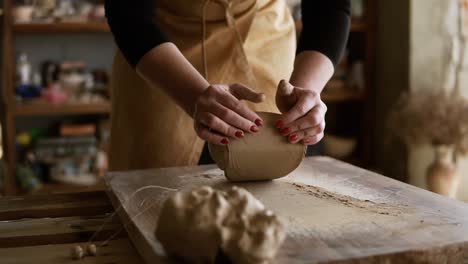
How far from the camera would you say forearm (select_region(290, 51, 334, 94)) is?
1.29 metres

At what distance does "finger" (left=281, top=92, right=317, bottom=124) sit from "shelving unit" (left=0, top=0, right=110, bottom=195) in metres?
2.03

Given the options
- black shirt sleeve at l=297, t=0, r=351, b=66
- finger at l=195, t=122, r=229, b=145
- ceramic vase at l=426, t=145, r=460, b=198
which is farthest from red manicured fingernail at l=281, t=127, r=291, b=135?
ceramic vase at l=426, t=145, r=460, b=198

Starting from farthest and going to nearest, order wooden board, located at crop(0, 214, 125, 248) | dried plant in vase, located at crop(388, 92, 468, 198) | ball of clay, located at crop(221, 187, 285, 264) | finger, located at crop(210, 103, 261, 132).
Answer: dried plant in vase, located at crop(388, 92, 468, 198), finger, located at crop(210, 103, 261, 132), wooden board, located at crop(0, 214, 125, 248), ball of clay, located at crop(221, 187, 285, 264)

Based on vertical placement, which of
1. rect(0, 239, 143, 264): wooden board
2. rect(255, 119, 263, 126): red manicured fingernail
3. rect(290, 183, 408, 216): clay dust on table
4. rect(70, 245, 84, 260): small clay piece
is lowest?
rect(290, 183, 408, 216): clay dust on table

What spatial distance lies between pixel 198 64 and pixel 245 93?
328mm

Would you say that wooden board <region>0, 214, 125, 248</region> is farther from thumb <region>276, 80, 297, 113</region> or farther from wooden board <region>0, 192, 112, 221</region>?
thumb <region>276, 80, 297, 113</region>

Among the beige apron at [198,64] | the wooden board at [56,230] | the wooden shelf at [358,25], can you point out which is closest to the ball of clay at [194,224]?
the wooden board at [56,230]

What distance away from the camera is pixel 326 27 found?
1.37 m

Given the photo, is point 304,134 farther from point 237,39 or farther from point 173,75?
point 237,39

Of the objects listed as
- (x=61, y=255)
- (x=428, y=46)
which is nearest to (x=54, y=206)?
(x=61, y=255)

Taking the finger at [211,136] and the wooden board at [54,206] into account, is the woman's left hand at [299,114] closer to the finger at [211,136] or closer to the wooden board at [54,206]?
the finger at [211,136]

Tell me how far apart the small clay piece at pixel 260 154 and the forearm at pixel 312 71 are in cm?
16

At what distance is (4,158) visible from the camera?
9.87 feet

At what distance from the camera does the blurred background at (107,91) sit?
294 cm
